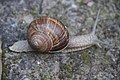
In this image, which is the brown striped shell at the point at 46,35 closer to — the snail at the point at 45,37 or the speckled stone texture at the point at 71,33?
the snail at the point at 45,37

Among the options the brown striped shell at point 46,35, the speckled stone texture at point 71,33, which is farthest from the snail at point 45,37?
the speckled stone texture at point 71,33

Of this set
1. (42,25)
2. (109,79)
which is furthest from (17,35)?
(109,79)

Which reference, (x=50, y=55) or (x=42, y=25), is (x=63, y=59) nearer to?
(x=50, y=55)

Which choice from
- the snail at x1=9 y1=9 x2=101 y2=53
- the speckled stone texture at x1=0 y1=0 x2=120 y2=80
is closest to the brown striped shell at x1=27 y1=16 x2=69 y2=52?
the snail at x1=9 y1=9 x2=101 y2=53

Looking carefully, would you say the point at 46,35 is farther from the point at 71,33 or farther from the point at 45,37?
the point at 71,33
